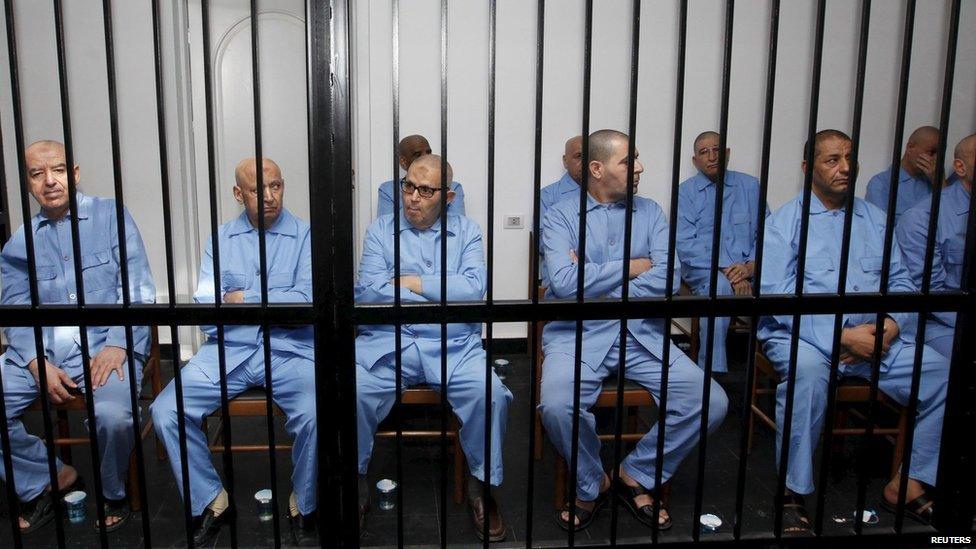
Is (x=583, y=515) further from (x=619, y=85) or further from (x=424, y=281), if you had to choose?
(x=619, y=85)

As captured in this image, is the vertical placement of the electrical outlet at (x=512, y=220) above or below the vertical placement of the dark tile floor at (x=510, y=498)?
above

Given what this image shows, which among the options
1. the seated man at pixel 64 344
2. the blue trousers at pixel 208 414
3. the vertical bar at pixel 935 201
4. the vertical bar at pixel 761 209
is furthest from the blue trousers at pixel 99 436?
the vertical bar at pixel 935 201

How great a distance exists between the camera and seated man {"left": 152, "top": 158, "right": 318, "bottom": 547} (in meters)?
2.27

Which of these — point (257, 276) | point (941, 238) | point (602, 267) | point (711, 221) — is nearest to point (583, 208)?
point (602, 267)

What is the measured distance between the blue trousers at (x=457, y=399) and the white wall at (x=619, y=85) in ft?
6.33

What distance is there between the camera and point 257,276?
8.90 feet

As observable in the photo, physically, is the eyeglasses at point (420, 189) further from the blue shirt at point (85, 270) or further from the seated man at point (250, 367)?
the blue shirt at point (85, 270)

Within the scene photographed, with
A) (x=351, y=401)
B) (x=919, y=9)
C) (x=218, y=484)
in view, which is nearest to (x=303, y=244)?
(x=218, y=484)

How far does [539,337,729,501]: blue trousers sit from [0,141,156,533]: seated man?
1.30m

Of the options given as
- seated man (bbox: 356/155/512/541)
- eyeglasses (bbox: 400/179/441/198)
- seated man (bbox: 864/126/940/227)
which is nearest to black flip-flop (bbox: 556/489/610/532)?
seated man (bbox: 356/155/512/541)

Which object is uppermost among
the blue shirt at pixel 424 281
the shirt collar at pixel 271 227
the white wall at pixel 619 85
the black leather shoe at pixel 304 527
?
the white wall at pixel 619 85

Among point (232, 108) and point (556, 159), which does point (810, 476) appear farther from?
point (232, 108)

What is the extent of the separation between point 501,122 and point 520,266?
869 mm

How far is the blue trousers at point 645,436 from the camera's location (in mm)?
2309
